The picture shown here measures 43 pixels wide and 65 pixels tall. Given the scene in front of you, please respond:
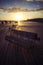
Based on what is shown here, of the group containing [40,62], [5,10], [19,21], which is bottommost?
[40,62]

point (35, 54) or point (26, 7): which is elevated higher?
point (26, 7)

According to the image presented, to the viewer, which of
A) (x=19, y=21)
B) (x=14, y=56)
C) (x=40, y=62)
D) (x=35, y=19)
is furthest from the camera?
(x=35, y=19)

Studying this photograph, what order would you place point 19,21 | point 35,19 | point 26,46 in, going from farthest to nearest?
point 35,19, point 19,21, point 26,46

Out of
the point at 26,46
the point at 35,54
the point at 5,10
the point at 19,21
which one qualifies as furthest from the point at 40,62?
the point at 5,10

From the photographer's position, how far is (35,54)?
133cm

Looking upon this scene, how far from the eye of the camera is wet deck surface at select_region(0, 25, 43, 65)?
116 centimetres

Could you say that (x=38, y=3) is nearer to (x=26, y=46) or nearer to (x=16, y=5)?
(x=16, y=5)

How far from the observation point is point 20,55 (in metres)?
1.32

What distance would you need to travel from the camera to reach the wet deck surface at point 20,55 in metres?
1.16

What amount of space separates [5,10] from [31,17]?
0.66 m

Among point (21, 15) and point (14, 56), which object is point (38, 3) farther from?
point (14, 56)

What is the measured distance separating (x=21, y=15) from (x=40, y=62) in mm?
2631

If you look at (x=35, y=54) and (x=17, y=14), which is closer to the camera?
(x=35, y=54)

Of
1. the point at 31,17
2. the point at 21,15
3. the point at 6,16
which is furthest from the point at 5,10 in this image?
the point at 31,17
